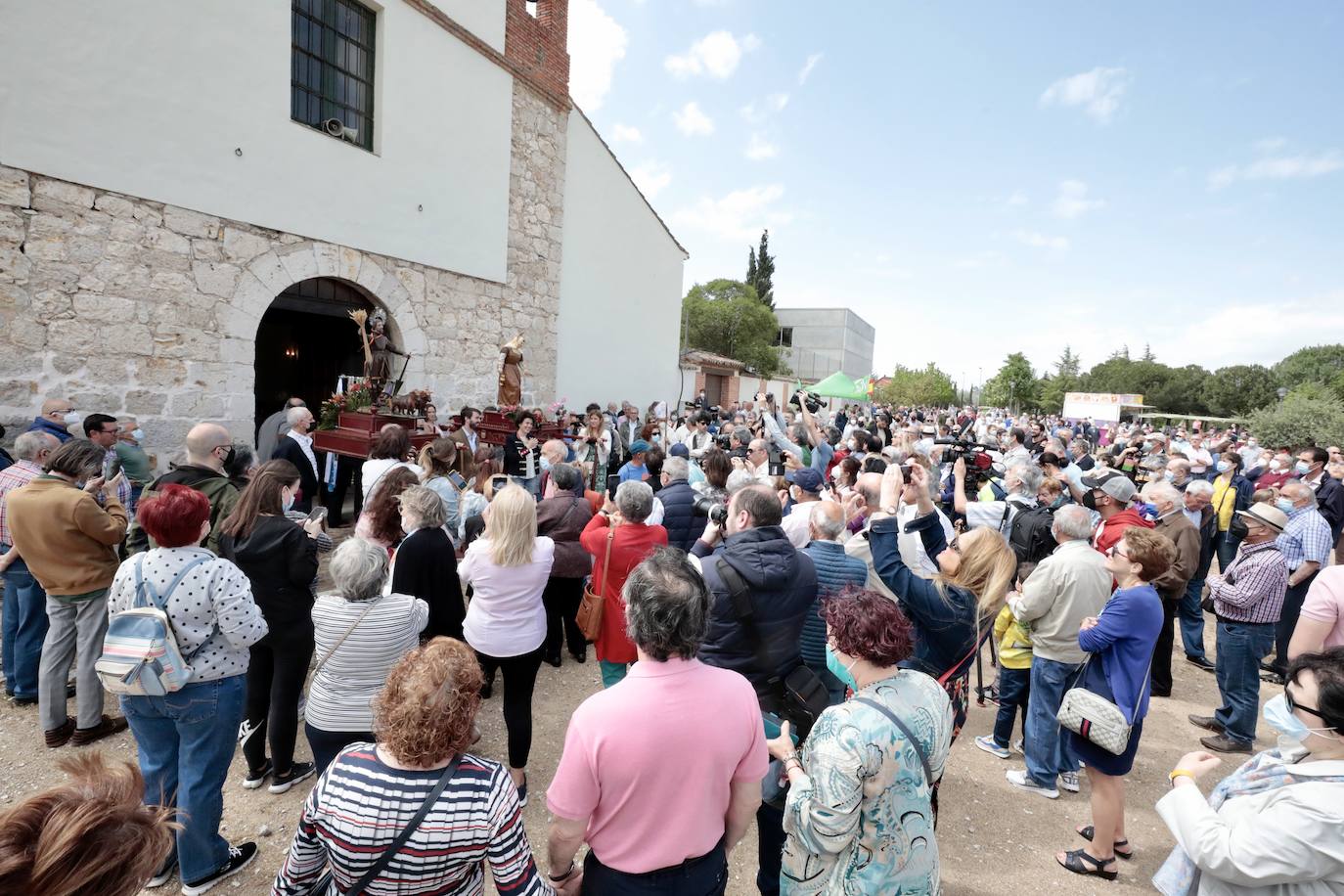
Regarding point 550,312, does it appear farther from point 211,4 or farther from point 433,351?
point 211,4

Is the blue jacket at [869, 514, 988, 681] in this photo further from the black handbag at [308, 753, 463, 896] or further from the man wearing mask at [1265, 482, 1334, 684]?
the man wearing mask at [1265, 482, 1334, 684]

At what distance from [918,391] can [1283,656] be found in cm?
6067

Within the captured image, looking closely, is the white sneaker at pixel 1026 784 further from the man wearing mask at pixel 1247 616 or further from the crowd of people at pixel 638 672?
the man wearing mask at pixel 1247 616

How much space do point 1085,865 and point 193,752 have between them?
4200 mm

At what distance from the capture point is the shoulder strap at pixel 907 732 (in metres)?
1.79

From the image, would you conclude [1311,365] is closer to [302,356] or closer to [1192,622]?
[1192,622]

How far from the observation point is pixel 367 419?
23.3ft

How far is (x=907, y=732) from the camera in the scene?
1796mm

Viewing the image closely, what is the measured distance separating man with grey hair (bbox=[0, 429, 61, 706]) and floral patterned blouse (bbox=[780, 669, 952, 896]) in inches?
186

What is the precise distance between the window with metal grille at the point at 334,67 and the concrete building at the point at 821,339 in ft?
169

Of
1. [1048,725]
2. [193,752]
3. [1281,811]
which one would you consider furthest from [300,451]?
[1281,811]

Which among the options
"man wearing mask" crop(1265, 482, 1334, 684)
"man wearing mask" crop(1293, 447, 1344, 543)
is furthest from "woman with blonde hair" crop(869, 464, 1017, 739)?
"man wearing mask" crop(1293, 447, 1344, 543)

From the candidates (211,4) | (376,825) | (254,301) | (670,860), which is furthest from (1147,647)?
(211,4)

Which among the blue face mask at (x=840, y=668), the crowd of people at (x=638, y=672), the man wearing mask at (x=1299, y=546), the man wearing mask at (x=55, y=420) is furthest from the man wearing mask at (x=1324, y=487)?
the man wearing mask at (x=55, y=420)
